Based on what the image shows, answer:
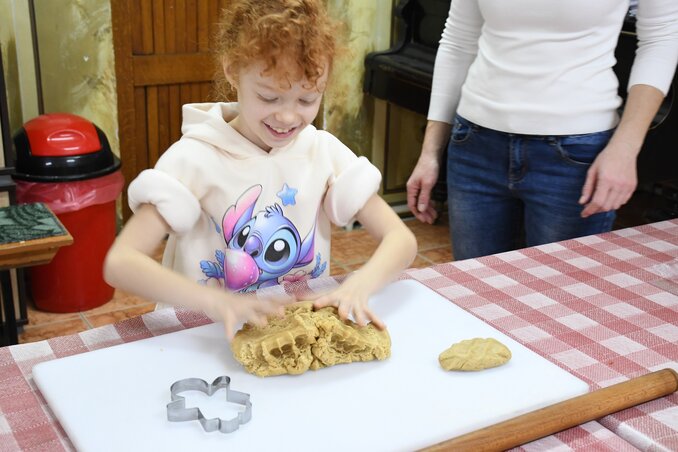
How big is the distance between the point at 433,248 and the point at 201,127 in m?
2.45

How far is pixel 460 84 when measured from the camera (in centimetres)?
182

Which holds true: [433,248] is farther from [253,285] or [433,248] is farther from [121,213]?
[253,285]

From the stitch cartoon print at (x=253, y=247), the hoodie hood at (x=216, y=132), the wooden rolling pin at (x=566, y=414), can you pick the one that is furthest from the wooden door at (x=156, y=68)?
the wooden rolling pin at (x=566, y=414)

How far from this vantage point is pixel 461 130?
1722 millimetres

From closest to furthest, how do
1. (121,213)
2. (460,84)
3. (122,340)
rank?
(122,340) < (460,84) < (121,213)

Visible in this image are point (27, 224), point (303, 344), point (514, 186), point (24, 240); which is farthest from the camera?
point (27, 224)

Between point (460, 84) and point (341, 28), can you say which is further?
point (460, 84)

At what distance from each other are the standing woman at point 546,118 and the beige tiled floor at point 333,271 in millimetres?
684

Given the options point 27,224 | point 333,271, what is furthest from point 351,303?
point 333,271

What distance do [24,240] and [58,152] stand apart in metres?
0.77

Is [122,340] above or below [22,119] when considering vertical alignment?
above

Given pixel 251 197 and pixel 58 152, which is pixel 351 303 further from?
pixel 58 152

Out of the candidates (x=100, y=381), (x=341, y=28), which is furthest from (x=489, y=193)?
(x=100, y=381)

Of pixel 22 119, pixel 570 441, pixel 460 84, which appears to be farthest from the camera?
pixel 22 119
